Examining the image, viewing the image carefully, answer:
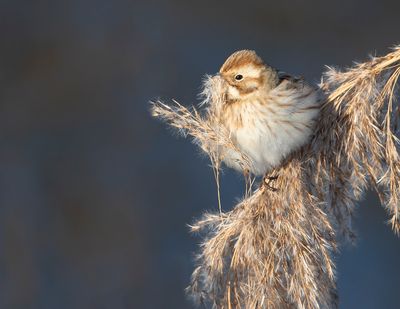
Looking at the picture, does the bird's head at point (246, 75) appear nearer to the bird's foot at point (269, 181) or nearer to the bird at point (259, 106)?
the bird at point (259, 106)

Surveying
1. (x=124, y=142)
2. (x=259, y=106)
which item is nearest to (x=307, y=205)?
(x=259, y=106)

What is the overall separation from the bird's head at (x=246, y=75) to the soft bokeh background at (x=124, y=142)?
0.91 meters

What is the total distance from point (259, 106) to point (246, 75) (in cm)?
11

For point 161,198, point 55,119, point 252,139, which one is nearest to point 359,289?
point 161,198

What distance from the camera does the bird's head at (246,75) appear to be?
98.3 inches

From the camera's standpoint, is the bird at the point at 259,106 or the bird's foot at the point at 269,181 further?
the bird at the point at 259,106

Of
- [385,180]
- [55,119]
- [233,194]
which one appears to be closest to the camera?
[385,180]

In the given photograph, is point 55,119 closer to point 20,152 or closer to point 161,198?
point 20,152

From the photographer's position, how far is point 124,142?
11.8ft

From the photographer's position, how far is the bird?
240 centimetres

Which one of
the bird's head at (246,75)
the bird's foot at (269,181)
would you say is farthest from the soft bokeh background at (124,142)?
the bird's foot at (269,181)

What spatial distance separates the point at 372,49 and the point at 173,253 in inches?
53.2

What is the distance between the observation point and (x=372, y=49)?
377 centimetres

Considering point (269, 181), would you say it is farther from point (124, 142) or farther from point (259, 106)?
point (124, 142)
